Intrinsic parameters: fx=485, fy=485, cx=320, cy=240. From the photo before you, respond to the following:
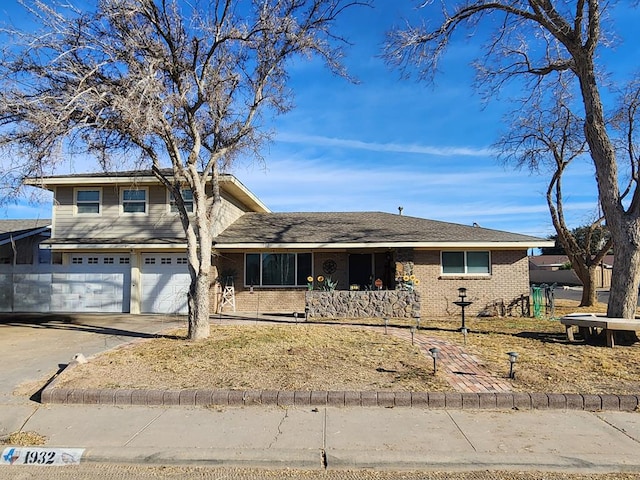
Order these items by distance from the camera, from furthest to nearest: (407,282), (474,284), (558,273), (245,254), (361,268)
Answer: (558,273), (361,268), (245,254), (474,284), (407,282)

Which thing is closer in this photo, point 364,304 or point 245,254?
point 364,304

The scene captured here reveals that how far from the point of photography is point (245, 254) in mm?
17797

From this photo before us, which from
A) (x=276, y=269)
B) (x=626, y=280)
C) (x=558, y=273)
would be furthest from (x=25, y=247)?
(x=558, y=273)

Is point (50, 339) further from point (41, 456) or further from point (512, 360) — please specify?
point (512, 360)

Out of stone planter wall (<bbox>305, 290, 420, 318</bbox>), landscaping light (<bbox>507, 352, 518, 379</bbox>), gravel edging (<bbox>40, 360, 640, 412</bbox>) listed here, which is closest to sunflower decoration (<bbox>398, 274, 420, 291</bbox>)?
stone planter wall (<bbox>305, 290, 420, 318</bbox>)

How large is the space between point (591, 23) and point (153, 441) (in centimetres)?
1124

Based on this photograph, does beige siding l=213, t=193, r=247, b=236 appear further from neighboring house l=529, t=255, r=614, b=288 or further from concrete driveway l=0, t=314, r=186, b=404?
neighboring house l=529, t=255, r=614, b=288

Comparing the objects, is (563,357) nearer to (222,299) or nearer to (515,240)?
(515,240)

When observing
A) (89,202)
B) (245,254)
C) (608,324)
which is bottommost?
(608,324)

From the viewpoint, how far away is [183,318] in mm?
15844

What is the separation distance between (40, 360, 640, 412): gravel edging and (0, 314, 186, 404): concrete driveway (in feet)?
3.84

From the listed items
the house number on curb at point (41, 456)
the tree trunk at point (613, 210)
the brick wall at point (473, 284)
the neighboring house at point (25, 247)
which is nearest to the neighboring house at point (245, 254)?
the brick wall at point (473, 284)

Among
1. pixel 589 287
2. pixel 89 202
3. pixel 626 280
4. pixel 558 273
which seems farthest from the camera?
pixel 558 273

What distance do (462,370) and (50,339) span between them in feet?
30.8
